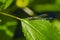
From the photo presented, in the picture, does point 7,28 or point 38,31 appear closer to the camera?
point 38,31

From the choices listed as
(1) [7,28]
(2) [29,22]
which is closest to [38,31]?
(2) [29,22]

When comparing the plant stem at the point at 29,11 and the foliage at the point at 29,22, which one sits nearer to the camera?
the foliage at the point at 29,22

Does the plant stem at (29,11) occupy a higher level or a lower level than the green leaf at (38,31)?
higher

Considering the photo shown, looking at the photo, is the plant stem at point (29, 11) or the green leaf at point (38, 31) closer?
the green leaf at point (38, 31)

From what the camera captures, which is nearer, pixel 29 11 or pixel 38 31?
pixel 38 31

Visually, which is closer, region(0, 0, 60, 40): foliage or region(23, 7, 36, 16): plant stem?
region(0, 0, 60, 40): foliage

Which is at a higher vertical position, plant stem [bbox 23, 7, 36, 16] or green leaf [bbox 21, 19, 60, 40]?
plant stem [bbox 23, 7, 36, 16]

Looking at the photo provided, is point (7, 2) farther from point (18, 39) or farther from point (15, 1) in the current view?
point (18, 39)

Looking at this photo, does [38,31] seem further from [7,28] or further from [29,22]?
[7,28]
